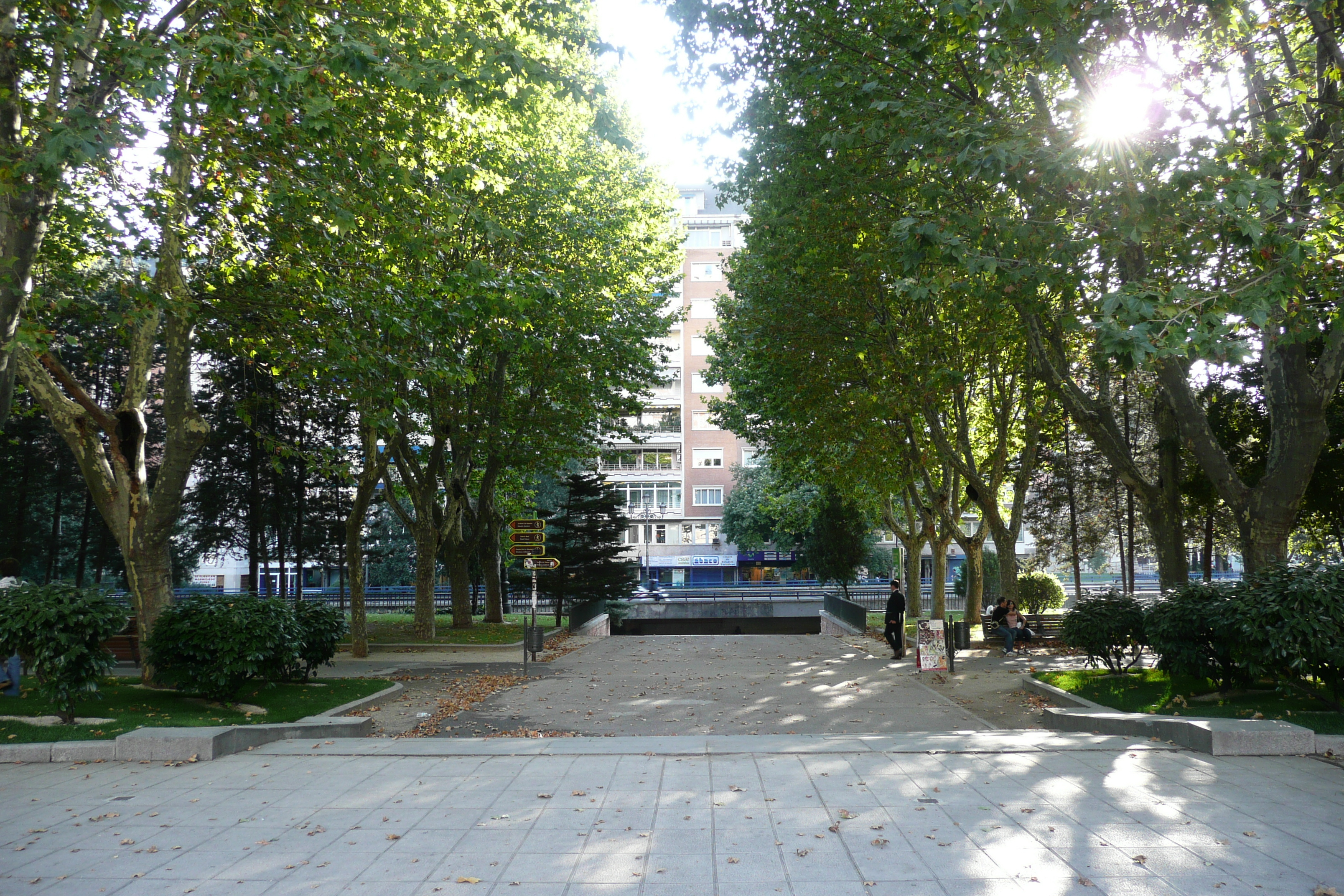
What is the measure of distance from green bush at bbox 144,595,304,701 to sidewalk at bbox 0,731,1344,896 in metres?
2.27

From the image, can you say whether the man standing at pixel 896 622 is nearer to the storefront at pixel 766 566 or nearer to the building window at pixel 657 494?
the storefront at pixel 766 566

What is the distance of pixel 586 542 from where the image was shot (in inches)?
1217

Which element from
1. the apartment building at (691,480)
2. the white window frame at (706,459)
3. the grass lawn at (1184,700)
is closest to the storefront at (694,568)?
the apartment building at (691,480)

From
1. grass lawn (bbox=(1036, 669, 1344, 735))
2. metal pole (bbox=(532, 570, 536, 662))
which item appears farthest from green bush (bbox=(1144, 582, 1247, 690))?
metal pole (bbox=(532, 570, 536, 662))

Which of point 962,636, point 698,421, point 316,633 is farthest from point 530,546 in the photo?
point 698,421

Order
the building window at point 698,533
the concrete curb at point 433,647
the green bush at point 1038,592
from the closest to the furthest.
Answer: the concrete curb at point 433,647 → the green bush at point 1038,592 → the building window at point 698,533

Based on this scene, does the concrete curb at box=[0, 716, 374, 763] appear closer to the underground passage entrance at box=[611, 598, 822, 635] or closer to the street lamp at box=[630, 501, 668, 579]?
the underground passage entrance at box=[611, 598, 822, 635]

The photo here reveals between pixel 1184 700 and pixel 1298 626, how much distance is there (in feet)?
7.41

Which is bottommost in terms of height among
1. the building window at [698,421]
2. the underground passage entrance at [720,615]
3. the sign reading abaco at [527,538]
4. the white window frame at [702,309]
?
the underground passage entrance at [720,615]

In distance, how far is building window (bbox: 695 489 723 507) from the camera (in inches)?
2329

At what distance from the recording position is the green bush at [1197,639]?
33.6 ft

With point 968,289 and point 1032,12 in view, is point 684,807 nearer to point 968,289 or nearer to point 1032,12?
point 968,289

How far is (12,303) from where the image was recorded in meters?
6.68

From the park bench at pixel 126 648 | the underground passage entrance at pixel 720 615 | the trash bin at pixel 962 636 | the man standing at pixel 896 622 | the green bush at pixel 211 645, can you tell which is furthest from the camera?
the underground passage entrance at pixel 720 615
